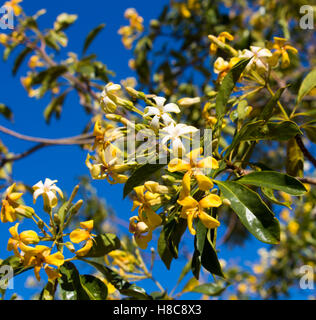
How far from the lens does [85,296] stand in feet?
4.36

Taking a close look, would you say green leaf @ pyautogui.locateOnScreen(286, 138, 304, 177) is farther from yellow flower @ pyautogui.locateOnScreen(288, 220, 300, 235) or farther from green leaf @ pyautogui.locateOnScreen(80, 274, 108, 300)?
yellow flower @ pyautogui.locateOnScreen(288, 220, 300, 235)

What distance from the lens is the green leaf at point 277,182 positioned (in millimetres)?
1071

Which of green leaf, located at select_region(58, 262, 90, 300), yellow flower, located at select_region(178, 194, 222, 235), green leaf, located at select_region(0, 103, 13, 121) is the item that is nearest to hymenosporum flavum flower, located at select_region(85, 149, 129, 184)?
yellow flower, located at select_region(178, 194, 222, 235)

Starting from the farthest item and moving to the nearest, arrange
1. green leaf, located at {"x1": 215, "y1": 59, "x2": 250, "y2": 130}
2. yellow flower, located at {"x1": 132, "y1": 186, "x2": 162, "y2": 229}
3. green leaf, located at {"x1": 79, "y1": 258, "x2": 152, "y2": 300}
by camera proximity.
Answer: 1. green leaf, located at {"x1": 79, "y1": 258, "x2": 152, "y2": 300}
2. green leaf, located at {"x1": 215, "y1": 59, "x2": 250, "y2": 130}
3. yellow flower, located at {"x1": 132, "y1": 186, "x2": 162, "y2": 229}

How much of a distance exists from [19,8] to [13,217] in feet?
9.74

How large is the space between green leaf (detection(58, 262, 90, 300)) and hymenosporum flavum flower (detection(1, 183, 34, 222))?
0.87 feet

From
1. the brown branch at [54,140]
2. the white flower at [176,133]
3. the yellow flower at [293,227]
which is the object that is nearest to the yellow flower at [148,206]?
the white flower at [176,133]

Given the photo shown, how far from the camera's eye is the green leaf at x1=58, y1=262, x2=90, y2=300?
1.32 meters

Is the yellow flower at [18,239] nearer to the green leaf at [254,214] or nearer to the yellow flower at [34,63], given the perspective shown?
the green leaf at [254,214]

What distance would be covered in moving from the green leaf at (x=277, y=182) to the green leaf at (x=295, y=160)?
0.53 metres

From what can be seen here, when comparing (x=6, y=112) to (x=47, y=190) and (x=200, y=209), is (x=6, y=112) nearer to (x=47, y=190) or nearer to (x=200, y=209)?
(x=47, y=190)

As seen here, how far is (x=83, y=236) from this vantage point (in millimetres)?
1252

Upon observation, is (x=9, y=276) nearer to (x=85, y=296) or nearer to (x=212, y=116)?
(x=85, y=296)

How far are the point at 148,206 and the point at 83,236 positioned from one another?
0.96ft
